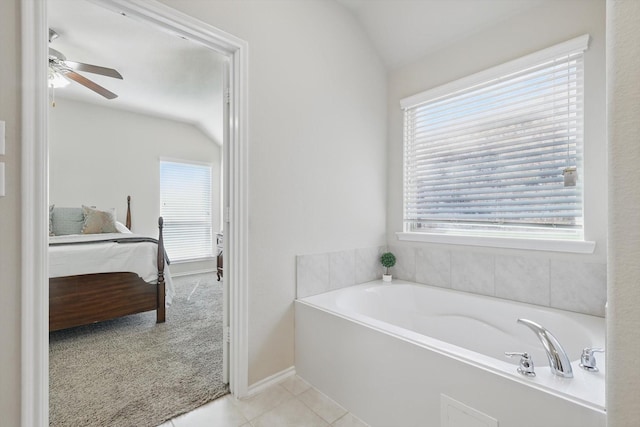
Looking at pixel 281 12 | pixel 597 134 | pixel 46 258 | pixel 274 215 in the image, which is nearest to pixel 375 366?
pixel 274 215

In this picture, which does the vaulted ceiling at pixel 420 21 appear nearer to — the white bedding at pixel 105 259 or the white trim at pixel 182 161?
the white bedding at pixel 105 259

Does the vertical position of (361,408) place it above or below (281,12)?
below

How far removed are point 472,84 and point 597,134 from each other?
2.83ft

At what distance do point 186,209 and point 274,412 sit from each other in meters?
4.31

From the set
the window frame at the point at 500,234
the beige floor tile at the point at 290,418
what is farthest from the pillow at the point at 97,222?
the window frame at the point at 500,234

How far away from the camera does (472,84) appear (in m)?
2.20

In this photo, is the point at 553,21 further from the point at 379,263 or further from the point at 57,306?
the point at 57,306

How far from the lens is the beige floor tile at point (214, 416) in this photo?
5.06 feet

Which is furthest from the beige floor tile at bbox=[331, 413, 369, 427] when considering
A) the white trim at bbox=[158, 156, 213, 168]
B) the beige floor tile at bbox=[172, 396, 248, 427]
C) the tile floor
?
the white trim at bbox=[158, 156, 213, 168]

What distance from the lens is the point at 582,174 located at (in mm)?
1754

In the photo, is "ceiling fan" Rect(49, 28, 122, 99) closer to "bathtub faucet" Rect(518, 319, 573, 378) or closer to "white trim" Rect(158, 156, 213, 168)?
"white trim" Rect(158, 156, 213, 168)

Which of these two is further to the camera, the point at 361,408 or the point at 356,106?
the point at 356,106

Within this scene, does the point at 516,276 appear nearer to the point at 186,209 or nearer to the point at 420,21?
the point at 420,21
